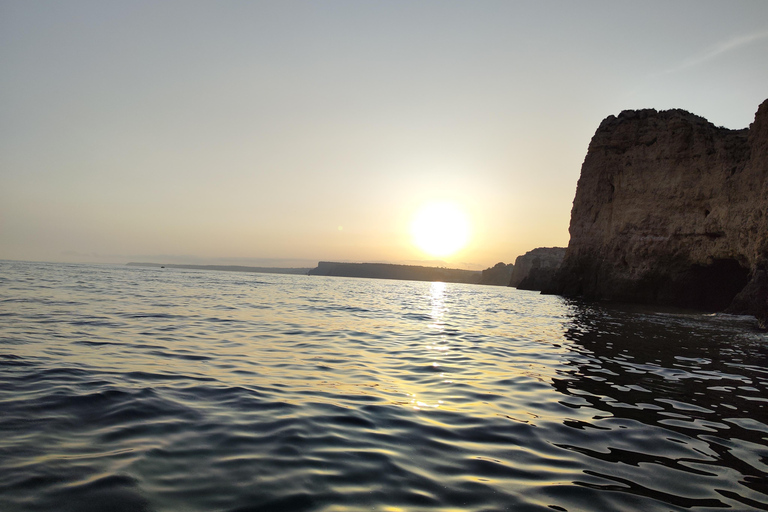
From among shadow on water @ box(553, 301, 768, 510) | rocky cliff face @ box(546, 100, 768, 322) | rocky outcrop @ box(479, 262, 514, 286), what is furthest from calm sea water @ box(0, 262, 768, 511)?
rocky outcrop @ box(479, 262, 514, 286)

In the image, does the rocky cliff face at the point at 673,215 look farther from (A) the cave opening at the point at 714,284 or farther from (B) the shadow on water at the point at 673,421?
(B) the shadow on water at the point at 673,421

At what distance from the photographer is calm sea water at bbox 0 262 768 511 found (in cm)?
339

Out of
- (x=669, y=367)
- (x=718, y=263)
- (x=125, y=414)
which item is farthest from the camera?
(x=718, y=263)

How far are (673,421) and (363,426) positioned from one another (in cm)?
409

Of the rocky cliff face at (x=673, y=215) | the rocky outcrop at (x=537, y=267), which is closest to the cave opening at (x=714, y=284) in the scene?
the rocky cliff face at (x=673, y=215)

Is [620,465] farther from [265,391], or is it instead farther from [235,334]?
[235,334]

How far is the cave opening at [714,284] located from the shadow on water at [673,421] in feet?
82.5

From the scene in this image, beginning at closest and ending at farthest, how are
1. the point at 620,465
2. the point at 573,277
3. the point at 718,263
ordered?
the point at 620,465 < the point at 718,263 < the point at 573,277

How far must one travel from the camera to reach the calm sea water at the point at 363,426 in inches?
133

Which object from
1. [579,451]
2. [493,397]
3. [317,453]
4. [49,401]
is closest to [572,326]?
[493,397]

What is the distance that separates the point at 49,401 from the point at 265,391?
2.59 m

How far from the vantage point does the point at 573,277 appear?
46.8m

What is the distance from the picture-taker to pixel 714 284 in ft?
110

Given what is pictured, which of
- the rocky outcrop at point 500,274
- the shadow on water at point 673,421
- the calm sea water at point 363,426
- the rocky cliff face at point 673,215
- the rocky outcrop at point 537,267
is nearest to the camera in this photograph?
the calm sea water at point 363,426
